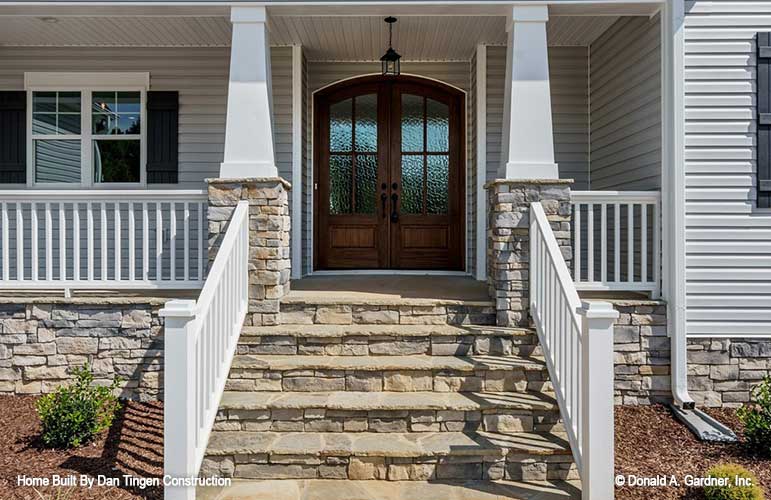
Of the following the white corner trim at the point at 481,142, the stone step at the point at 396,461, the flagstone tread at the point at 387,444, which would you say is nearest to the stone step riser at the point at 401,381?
the flagstone tread at the point at 387,444

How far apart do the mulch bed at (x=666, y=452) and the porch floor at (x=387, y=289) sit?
1374 mm

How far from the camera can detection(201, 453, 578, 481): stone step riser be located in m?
3.18

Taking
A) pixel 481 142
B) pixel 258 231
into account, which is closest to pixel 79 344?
pixel 258 231

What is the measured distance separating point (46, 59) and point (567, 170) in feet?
19.2

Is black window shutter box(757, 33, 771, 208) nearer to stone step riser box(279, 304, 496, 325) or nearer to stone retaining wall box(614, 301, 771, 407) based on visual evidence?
stone retaining wall box(614, 301, 771, 407)

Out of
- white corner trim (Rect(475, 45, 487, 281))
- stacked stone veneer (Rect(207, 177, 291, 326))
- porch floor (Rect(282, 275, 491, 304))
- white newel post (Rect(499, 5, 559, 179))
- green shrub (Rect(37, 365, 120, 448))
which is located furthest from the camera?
white corner trim (Rect(475, 45, 487, 281))

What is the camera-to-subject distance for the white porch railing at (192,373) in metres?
2.82

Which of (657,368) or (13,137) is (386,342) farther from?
(13,137)

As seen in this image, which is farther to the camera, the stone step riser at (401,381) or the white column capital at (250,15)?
the white column capital at (250,15)

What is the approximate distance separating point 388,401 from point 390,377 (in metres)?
0.24

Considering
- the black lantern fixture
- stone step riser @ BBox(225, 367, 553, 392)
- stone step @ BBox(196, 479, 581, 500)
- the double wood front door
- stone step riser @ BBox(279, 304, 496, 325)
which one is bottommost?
stone step @ BBox(196, 479, 581, 500)

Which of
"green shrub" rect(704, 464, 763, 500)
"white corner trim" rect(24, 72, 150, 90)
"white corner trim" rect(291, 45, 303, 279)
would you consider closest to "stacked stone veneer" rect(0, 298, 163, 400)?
"white corner trim" rect(291, 45, 303, 279)

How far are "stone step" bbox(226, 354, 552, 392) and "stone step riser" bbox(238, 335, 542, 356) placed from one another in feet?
0.75

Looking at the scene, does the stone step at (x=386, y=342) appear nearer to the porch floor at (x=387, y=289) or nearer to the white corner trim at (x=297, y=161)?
the porch floor at (x=387, y=289)
